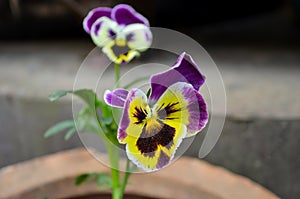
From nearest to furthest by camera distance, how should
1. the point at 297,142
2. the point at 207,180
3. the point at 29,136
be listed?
the point at 207,180 < the point at 297,142 < the point at 29,136

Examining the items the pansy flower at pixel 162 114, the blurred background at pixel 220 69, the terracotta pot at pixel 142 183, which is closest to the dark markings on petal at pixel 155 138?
the pansy flower at pixel 162 114

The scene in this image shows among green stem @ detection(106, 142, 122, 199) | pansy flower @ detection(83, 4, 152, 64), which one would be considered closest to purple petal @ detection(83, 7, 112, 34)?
pansy flower @ detection(83, 4, 152, 64)

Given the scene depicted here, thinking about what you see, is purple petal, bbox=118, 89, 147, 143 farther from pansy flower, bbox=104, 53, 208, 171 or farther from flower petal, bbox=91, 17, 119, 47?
flower petal, bbox=91, 17, 119, 47

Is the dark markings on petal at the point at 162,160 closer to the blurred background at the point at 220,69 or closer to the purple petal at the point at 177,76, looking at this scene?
the purple petal at the point at 177,76

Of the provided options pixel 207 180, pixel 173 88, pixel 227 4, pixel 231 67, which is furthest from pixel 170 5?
pixel 173 88

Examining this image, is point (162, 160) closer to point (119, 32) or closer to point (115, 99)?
point (115, 99)

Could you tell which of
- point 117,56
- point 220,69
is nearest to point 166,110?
point 117,56

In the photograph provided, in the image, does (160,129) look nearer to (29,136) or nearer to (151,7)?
(29,136)
